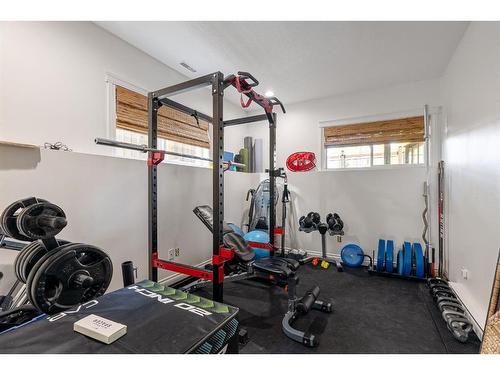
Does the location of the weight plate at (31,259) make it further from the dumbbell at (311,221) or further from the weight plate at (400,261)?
the weight plate at (400,261)

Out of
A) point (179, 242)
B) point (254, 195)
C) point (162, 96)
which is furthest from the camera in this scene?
point (254, 195)

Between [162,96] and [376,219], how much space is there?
11.3ft

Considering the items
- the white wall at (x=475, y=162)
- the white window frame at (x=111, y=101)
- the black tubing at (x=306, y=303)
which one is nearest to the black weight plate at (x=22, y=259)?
the white window frame at (x=111, y=101)

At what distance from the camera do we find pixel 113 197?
2.26 metres

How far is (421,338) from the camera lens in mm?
1874

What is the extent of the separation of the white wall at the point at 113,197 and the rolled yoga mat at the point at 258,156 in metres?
1.40

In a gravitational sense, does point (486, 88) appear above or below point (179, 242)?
above

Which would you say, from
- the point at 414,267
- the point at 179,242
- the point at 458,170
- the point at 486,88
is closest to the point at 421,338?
the point at 414,267

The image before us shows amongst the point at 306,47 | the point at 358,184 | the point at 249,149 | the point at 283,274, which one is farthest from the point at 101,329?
the point at 249,149

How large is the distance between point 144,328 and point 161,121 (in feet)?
8.67

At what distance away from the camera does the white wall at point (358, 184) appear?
3.42 m

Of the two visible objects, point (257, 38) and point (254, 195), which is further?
point (254, 195)

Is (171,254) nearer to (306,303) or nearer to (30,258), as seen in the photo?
(306,303)
